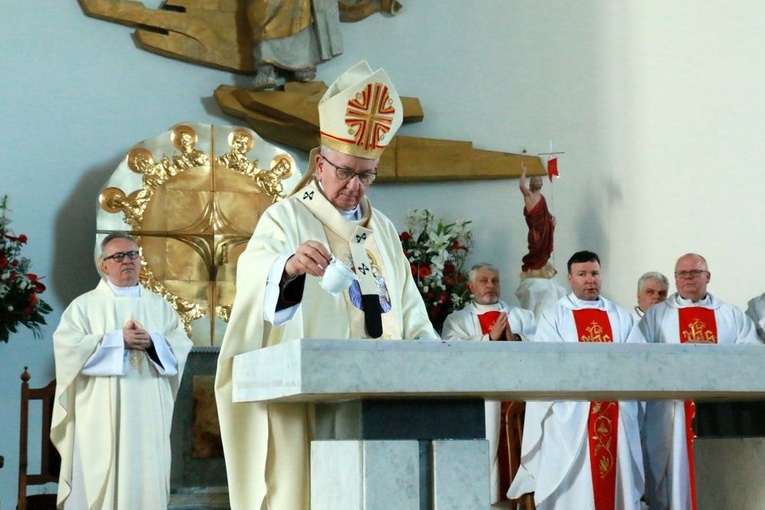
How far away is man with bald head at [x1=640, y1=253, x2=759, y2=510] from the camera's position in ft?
22.0

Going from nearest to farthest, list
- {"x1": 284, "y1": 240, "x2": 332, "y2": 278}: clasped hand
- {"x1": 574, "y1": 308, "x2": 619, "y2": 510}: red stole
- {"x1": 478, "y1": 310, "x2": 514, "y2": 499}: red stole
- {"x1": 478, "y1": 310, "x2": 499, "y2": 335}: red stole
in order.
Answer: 1. {"x1": 284, "y1": 240, "x2": 332, "y2": 278}: clasped hand
2. {"x1": 574, "y1": 308, "x2": 619, "y2": 510}: red stole
3. {"x1": 478, "y1": 310, "x2": 514, "y2": 499}: red stole
4. {"x1": 478, "y1": 310, "x2": 499, "y2": 335}: red stole

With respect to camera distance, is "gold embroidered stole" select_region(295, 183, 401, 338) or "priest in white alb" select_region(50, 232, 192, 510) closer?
"gold embroidered stole" select_region(295, 183, 401, 338)

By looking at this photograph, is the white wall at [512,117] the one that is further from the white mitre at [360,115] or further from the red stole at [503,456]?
the white mitre at [360,115]

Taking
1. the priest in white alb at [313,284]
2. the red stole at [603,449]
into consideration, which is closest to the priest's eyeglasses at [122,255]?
the red stole at [603,449]

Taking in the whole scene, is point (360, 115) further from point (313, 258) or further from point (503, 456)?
point (503, 456)

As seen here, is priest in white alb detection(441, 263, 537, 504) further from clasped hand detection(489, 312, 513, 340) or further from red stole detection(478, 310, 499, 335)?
clasped hand detection(489, 312, 513, 340)

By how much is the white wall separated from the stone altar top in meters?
5.83

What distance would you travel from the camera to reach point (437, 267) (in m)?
8.42

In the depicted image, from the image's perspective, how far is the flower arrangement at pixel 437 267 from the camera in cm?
A: 834

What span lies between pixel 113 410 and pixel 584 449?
2695mm

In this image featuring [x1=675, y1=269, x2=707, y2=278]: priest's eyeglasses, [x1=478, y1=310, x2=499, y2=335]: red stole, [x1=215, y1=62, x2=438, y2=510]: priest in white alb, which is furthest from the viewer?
[x1=478, y1=310, x2=499, y2=335]: red stole

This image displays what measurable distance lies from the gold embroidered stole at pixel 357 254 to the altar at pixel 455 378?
119 cm

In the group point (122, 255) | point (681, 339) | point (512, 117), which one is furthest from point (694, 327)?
point (122, 255)

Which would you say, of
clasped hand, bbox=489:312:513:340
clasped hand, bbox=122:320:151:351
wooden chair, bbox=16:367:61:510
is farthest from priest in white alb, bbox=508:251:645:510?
wooden chair, bbox=16:367:61:510
